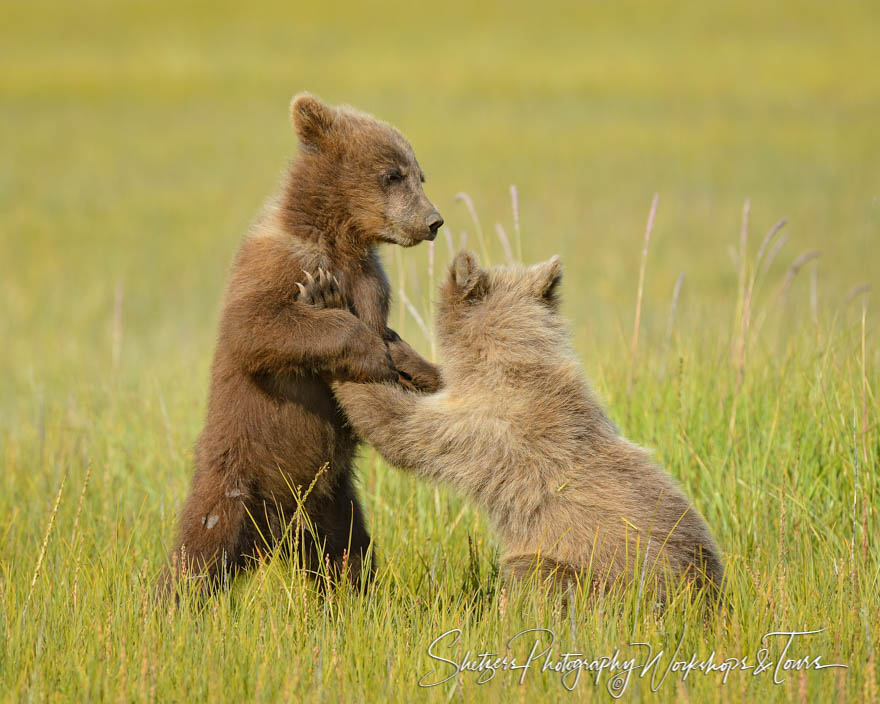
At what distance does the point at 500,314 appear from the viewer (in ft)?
13.7

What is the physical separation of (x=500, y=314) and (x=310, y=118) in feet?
3.94

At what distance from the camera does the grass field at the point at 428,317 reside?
3.48m

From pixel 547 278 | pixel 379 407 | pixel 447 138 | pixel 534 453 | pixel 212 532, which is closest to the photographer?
pixel 534 453

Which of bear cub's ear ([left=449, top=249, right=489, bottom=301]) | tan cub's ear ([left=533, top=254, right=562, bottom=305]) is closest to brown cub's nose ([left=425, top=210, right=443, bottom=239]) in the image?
bear cub's ear ([left=449, top=249, right=489, bottom=301])

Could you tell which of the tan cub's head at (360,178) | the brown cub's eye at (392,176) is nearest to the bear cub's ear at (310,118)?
the tan cub's head at (360,178)

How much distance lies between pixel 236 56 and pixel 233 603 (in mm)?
41904

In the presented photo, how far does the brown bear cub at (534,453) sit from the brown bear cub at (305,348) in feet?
0.74

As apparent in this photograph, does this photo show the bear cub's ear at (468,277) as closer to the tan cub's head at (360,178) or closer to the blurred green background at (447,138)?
the tan cub's head at (360,178)

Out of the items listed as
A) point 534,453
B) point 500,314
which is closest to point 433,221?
point 500,314

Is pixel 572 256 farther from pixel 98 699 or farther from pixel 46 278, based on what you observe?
pixel 98 699

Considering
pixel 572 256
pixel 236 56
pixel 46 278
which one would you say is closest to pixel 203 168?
pixel 46 278

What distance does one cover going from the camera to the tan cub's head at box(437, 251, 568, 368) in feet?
13.5

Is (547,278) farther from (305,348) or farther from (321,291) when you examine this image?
(305,348)

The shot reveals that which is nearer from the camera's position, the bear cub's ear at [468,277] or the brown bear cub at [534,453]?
the brown bear cub at [534,453]
